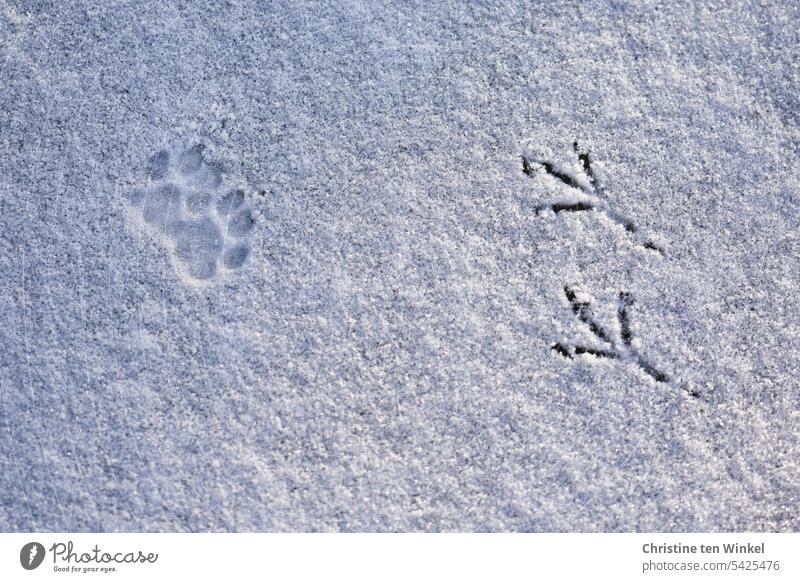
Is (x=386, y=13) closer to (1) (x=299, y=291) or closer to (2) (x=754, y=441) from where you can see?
(1) (x=299, y=291)

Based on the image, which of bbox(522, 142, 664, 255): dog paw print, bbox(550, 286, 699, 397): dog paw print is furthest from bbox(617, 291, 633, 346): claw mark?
bbox(522, 142, 664, 255): dog paw print

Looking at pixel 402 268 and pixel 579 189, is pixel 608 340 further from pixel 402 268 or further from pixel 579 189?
pixel 402 268

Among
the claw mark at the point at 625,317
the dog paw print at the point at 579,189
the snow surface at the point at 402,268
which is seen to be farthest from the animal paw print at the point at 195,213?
the claw mark at the point at 625,317

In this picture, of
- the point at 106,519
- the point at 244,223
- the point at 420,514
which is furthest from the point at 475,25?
the point at 106,519

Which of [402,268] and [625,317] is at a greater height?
[402,268]
